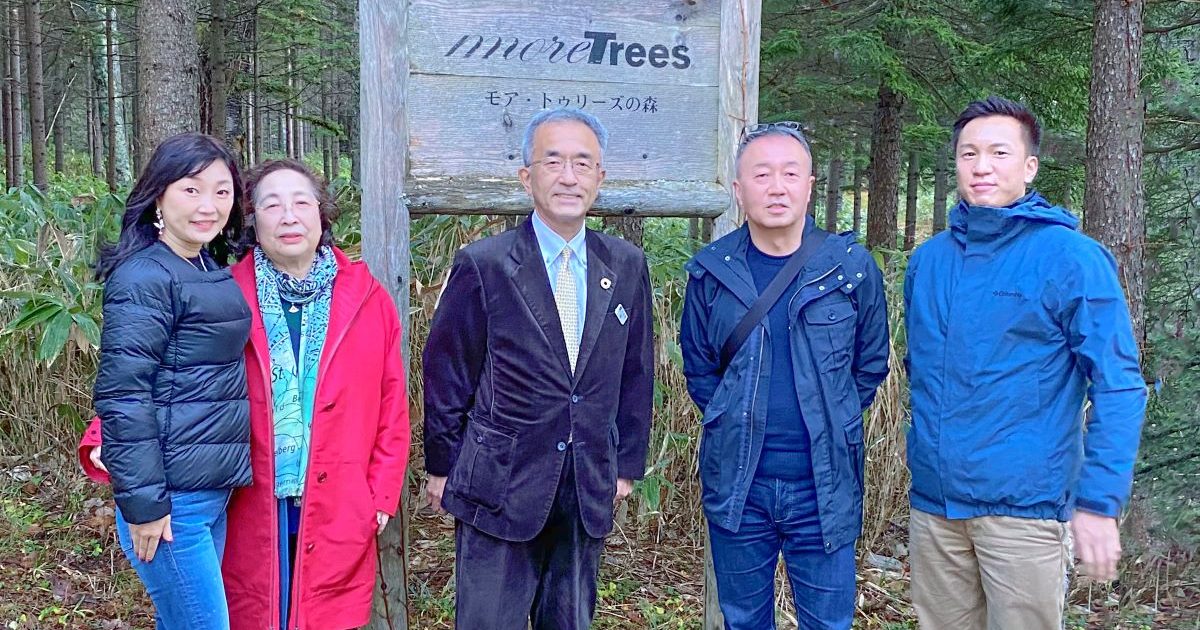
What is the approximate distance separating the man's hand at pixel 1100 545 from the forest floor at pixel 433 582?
6.67ft

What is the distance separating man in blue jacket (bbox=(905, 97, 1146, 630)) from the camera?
2342 millimetres

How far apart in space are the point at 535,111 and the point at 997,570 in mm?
2121

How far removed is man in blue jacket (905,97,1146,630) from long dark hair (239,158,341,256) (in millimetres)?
1849

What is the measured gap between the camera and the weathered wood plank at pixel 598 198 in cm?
320

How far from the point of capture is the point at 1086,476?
7.63ft

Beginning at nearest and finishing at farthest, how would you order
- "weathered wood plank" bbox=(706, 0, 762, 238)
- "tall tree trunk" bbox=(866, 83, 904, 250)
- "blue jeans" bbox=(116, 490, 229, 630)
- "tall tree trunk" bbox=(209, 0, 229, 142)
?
"blue jeans" bbox=(116, 490, 229, 630) < "weathered wood plank" bbox=(706, 0, 762, 238) < "tall tree trunk" bbox=(209, 0, 229, 142) < "tall tree trunk" bbox=(866, 83, 904, 250)

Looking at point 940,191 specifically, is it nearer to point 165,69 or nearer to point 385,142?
point 165,69

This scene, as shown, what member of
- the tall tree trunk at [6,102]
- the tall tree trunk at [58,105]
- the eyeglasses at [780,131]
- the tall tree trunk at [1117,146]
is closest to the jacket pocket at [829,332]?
the eyeglasses at [780,131]

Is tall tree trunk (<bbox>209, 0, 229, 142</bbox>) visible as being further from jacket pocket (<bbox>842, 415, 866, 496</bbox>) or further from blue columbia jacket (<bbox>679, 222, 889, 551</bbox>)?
jacket pocket (<bbox>842, 415, 866, 496</bbox>)

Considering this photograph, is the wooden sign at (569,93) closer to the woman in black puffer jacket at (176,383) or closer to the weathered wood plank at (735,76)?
the weathered wood plank at (735,76)

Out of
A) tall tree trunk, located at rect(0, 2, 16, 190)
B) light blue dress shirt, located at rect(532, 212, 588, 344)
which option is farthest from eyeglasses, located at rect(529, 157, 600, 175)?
tall tree trunk, located at rect(0, 2, 16, 190)

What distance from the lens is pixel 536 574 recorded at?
2742 mm

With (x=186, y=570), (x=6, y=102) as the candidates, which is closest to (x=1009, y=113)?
(x=186, y=570)

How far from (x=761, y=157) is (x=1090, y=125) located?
15.2 feet
